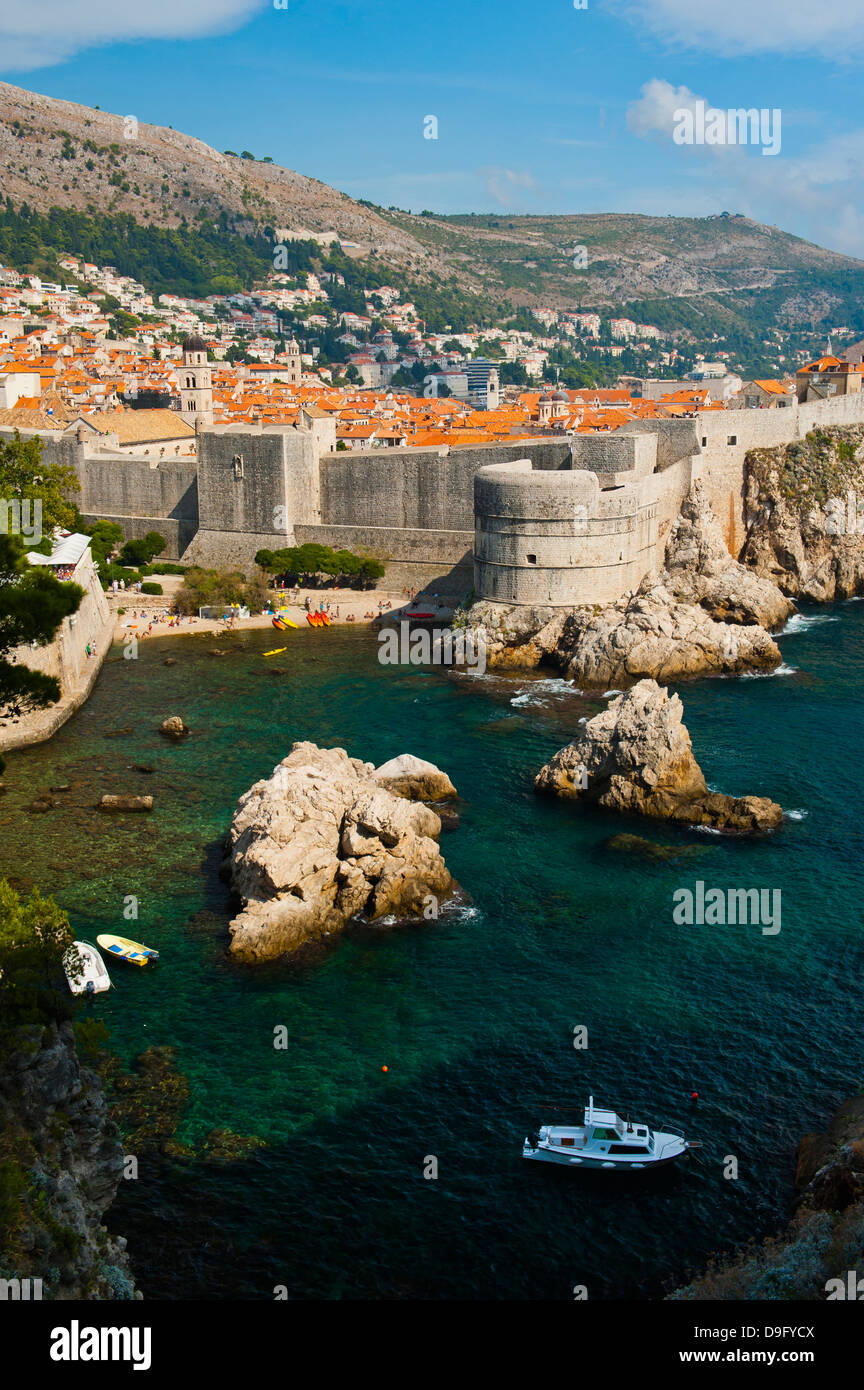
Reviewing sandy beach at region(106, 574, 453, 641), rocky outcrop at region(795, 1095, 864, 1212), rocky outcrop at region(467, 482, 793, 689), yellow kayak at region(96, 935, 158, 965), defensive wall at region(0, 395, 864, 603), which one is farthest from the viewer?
sandy beach at region(106, 574, 453, 641)

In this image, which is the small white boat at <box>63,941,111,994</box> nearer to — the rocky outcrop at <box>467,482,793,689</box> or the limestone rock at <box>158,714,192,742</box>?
the limestone rock at <box>158,714,192,742</box>

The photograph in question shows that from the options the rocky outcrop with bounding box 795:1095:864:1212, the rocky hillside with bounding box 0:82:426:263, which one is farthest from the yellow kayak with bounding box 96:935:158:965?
the rocky hillside with bounding box 0:82:426:263

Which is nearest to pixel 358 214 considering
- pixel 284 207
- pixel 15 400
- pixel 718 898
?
pixel 284 207

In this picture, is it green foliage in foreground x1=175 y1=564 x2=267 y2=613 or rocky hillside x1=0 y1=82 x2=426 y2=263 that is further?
rocky hillside x1=0 y1=82 x2=426 y2=263

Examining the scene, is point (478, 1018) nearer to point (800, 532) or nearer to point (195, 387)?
point (800, 532)

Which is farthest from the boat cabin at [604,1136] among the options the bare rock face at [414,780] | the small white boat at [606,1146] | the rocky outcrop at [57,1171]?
the bare rock face at [414,780]
